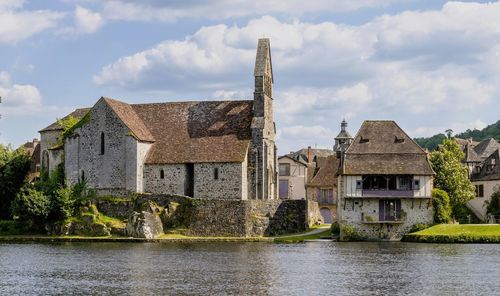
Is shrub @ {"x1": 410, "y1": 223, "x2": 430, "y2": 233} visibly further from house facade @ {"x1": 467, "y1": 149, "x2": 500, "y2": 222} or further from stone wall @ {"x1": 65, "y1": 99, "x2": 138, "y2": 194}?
stone wall @ {"x1": 65, "y1": 99, "x2": 138, "y2": 194}

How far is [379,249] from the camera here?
196 ft

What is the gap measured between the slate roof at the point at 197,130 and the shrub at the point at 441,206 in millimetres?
17605

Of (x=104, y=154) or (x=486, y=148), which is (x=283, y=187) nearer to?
(x=486, y=148)

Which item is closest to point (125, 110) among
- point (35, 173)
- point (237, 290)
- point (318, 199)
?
point (35, 173)

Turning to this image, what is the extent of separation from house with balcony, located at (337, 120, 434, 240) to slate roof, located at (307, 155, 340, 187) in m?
25.1

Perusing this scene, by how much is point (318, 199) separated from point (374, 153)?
26690 mm

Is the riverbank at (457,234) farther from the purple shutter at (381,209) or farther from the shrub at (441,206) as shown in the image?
the purple shutter at (381,209)

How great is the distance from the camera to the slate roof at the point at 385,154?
7069 cm

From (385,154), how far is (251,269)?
1137 inches

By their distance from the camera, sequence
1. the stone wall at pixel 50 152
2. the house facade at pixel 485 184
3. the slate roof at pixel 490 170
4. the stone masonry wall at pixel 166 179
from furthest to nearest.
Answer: the slate roof at pixel 490 170, the stone wall at pixel 50 152, the house facade at pixel 485 184, the stone masonry wall at pixel 166 179

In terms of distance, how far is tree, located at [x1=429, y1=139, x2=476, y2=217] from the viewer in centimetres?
7525

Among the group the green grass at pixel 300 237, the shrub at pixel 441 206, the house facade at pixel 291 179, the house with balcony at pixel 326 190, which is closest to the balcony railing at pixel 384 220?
the shrub at pixel 441 206

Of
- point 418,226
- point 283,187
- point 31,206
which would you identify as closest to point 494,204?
point 418,226

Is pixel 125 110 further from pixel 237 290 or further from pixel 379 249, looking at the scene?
pixel 237 290
